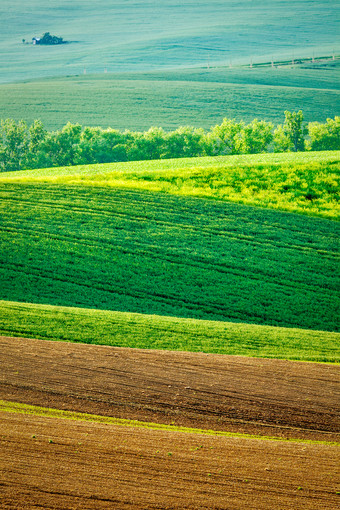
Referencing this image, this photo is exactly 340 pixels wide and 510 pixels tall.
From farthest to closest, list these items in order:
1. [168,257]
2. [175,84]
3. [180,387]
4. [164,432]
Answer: [175,84] → [168,257] → [180,387] → [164,432]

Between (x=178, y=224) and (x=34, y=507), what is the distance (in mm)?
20268

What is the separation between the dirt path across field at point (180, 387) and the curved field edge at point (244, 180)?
62.0 ft

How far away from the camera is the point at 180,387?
10633 mm

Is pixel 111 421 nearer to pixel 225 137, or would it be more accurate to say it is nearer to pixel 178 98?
pixel 225 137

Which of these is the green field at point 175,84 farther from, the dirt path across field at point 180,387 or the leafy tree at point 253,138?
the dirt path across field at point 180,387

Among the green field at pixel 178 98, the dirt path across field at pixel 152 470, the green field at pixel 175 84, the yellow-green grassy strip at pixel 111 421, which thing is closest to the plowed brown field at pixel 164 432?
the dirt path across field at pixel 152 470

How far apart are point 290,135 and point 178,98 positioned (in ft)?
121

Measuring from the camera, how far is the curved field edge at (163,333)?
45.1 feet

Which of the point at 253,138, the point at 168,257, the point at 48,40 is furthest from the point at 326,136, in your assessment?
the point at 48,40

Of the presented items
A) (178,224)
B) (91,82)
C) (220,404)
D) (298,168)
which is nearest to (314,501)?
(220,404)

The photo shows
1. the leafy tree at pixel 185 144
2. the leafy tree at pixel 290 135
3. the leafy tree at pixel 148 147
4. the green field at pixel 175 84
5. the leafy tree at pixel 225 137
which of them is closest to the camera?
the leafy tree at pixel 148 147

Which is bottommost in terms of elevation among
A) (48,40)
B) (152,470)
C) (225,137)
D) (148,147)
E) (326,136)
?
(152,470)

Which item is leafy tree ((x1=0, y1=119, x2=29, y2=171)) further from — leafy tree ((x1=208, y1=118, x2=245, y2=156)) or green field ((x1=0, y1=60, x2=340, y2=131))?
leafy tree ((x1=208, y1=118, x2=245, y2=156))

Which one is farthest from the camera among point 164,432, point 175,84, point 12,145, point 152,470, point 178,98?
point 175,84
